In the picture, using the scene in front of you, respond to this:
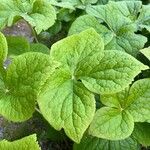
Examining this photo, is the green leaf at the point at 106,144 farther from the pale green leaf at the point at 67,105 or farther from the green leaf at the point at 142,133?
the pale green leaf at the point at 67,105

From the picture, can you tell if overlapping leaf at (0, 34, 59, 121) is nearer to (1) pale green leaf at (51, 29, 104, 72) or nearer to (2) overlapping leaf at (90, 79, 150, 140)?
(1) pale green leaf at (51, 29, 104, 72)

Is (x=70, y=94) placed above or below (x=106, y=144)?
above

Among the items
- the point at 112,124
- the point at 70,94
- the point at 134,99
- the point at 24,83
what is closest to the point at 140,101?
the point at 134,99

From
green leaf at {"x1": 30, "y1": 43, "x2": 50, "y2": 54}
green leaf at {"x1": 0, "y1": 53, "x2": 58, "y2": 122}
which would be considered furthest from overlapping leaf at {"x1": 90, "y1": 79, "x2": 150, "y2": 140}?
green leaf at {"x1": 30, "y1": 43, "x2": 50, "y2": 54}

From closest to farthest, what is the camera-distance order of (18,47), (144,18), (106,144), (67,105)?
(67,105)
(106,144)
(18,47)
(144,18)

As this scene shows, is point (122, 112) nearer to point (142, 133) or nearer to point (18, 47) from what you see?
point (142, 133)

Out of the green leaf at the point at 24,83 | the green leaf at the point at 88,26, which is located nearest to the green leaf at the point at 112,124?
the green leaf at the point at 24,83
